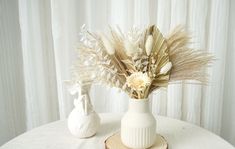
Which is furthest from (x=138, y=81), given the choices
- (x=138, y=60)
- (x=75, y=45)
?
(x=75, y=45)

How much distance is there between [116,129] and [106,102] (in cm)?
38

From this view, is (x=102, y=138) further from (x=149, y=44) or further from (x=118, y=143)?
(x=149, y=44)

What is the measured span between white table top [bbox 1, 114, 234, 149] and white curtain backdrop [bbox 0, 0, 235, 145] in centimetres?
22

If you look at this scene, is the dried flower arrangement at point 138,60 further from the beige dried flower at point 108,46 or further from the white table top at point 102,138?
the white table top at point 102,138

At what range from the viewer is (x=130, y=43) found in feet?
2.89

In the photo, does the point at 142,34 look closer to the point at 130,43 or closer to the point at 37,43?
the point at 130,43

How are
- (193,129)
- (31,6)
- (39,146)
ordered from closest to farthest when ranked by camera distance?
1. (39,146)
2. (193,129)
3. (31,6)

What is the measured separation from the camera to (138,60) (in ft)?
2.96

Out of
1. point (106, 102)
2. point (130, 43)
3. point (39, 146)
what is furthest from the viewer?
point (106, 102)

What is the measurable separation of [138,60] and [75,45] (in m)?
0.69

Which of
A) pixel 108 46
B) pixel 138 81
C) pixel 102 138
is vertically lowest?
pixel 102 138

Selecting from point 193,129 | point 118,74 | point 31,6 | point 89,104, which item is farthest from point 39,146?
point 31,6

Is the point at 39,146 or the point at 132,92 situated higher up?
the point at 132,92

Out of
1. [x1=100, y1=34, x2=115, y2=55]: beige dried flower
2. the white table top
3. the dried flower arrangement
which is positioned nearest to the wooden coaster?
the white table top
